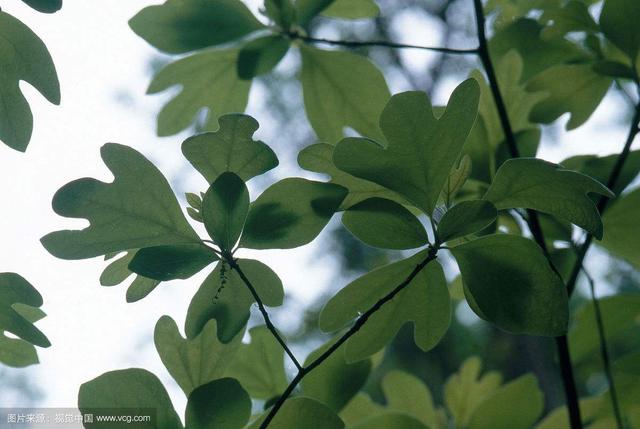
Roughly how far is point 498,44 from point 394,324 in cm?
62

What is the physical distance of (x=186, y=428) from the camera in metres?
0.76

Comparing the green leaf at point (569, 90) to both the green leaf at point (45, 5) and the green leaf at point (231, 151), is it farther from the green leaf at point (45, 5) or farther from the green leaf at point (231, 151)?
the green leaf at point (45, 5)

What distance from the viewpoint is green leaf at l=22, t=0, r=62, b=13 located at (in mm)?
727

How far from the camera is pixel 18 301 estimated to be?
767mm

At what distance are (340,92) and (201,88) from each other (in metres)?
0.25

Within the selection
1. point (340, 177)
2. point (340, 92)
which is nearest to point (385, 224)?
point (340, 177)

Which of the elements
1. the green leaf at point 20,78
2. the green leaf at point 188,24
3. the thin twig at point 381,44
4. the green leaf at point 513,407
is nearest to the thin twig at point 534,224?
the thin twig at point 381,44

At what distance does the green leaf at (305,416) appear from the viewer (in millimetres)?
758

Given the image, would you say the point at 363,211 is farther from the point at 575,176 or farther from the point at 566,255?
the point at 566,255

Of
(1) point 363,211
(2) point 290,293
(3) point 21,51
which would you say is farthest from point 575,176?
(2) point 290,293

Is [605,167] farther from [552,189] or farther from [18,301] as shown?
[18,301]

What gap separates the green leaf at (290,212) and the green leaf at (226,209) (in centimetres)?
2

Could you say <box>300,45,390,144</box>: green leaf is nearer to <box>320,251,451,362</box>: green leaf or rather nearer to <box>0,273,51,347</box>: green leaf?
<box>320,251,451,362</box>: green leaf

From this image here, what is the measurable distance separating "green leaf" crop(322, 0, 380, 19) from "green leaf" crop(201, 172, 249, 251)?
0.54 m
